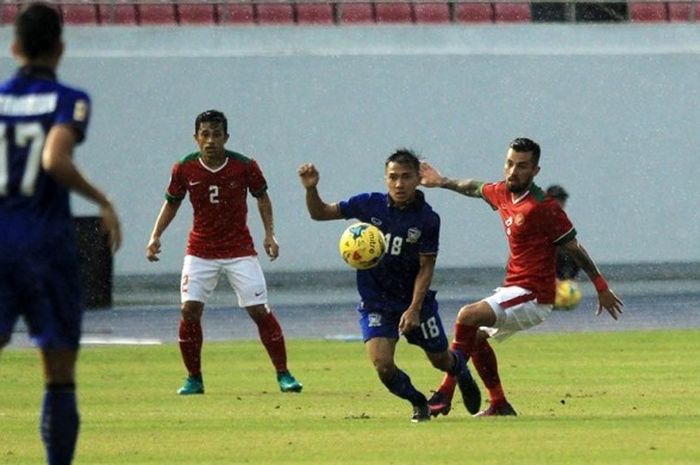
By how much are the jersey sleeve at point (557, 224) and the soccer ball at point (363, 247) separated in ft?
4.17

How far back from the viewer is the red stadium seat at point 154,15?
32625mm

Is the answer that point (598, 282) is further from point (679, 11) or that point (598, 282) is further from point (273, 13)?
point (679, 11)

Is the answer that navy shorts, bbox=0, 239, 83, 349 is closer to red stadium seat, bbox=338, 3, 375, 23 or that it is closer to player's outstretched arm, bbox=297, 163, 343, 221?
player's outstretched arm, bbox=297, 163, 343, 221

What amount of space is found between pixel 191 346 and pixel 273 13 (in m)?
18.0

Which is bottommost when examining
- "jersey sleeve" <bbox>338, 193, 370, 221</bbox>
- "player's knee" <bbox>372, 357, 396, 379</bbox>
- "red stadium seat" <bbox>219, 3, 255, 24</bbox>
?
"player's knee" <bbox>372, 357, 396, 379</bbox>

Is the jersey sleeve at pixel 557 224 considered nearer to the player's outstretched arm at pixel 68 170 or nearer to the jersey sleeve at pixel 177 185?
the jersey sleeve at pixel 177 185

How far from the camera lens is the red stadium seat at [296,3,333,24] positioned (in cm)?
3294

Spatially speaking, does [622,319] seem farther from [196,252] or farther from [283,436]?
[283,436]

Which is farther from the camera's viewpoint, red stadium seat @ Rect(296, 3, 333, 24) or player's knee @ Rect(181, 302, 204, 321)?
red stadium seat @ Rect(296, 3, 333, 24)

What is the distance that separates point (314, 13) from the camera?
33.0 meters

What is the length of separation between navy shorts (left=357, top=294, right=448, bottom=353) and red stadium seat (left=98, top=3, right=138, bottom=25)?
20203 millimetres

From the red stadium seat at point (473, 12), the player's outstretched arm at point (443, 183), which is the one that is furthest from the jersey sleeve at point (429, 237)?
the red stadium seat at point (473, 12)

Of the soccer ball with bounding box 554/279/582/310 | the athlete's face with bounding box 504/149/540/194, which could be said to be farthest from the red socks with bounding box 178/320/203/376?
the soccer ball with bounding box 554/279/582/310

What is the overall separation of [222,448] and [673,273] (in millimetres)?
24344
